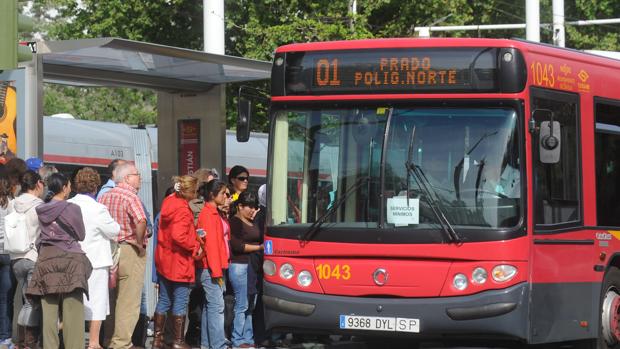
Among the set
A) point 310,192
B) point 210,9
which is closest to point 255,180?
point 210,9

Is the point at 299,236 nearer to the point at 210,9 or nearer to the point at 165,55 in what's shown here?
the point at 165,55

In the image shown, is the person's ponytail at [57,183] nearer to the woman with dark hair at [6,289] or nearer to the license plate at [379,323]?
the woman with dark hair at [6,289]

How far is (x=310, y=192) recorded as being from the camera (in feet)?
36.4

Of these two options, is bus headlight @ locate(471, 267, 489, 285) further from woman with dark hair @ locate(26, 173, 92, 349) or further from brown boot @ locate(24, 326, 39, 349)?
brown boot @ locate(24, 326, 39, 349)

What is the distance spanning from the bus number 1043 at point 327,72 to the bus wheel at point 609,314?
10.1ft

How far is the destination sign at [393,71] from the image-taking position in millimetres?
10742

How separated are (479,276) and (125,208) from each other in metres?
3.57

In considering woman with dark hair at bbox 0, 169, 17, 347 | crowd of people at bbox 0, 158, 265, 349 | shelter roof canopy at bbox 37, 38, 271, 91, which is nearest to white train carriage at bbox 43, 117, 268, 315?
shelter roof canopy at bbox 37, 38, 271, 91

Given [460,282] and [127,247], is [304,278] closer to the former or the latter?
[460,282]

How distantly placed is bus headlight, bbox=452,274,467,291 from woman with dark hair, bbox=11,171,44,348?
365 centimetres

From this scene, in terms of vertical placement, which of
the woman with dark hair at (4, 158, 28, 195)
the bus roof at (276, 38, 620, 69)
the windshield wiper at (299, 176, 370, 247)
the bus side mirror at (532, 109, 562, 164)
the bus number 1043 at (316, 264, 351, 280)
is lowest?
the bus number 1043 at (316, 264, 351, 280)

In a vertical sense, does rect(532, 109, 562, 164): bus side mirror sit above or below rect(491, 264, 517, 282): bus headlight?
above

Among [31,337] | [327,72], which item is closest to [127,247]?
[31,337]

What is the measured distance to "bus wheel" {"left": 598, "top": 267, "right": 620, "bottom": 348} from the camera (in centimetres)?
1170
